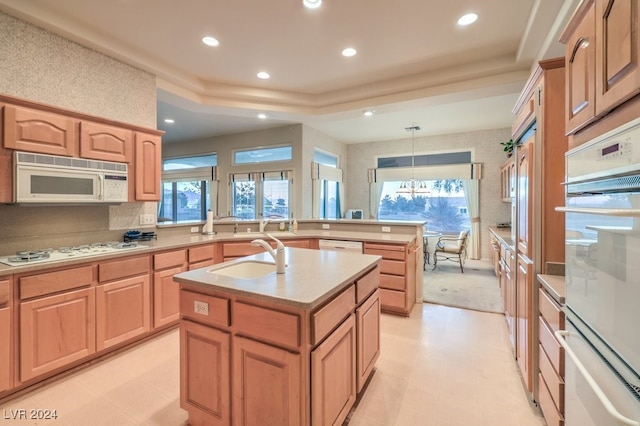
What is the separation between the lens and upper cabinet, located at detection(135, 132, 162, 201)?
2980mm

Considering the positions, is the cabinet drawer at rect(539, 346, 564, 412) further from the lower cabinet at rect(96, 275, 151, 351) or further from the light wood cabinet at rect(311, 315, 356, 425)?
the lower cabinet at rect(96, 275, 151, 351)

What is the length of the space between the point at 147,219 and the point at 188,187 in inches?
172

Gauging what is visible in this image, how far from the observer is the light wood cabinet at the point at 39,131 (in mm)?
2117

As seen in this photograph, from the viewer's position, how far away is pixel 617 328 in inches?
35.4

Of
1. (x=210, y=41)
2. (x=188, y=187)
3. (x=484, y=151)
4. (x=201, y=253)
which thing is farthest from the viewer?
(x=188, y=187)

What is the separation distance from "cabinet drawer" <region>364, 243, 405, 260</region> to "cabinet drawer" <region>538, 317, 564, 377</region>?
1.69 metres

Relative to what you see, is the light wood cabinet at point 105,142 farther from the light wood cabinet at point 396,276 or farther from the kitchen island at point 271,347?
the light wood cabinet at point 396,276

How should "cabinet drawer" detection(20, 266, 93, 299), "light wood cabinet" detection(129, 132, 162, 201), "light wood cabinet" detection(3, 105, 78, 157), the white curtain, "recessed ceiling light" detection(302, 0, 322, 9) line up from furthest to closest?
1. the white curtain
2. "light wood cabinet" detection(129, 132, 162, 201)
3. "recessed ceiling light" detection(302, 0, 322, 9)
4. "light wood cabinet" detection(3, 105, 78, 157)
5. "cabinet drawer" detection(20, 266, 93, 299)

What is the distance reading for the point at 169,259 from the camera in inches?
118

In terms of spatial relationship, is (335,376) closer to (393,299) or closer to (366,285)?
(366,285)

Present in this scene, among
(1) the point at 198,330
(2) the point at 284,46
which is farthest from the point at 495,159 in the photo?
(1) the point at 198,330

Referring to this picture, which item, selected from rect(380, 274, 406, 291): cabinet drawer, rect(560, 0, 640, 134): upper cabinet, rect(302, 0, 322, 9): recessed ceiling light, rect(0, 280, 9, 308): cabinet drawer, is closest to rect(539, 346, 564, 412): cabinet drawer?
rect(560, 0, 640, 134): upper cabinet

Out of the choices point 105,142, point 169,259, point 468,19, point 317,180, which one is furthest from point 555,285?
point 317,180

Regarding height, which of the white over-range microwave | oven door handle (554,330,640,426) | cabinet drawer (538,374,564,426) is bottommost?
cabinet drawer (538,374,564,426)
